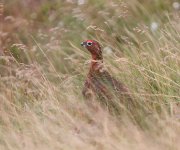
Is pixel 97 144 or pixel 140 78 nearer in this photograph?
pixel 97 144

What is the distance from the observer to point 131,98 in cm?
645

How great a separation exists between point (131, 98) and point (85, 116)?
1.76 feet

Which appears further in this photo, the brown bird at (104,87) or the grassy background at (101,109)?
the brown bird at (104,87)

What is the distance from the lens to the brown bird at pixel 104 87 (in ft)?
21.0

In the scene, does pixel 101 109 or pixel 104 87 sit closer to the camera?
pixel 101 109

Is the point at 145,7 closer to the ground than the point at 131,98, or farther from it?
closer to the ground

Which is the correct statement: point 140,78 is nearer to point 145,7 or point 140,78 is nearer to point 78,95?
point 78,95

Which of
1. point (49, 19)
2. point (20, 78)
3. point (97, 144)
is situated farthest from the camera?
point (49, 19)

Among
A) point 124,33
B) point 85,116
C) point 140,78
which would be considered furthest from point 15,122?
point 124,33

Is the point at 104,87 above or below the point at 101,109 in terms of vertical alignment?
below

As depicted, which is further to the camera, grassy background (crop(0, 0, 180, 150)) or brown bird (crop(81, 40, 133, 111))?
brown bird (crop(81, 40, 133, 111))

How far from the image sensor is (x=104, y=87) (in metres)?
6.55

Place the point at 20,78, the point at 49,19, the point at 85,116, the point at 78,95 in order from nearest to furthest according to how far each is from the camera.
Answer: the point at 85,116
the point at 78,95
the point at 20,78
the point at 49,19

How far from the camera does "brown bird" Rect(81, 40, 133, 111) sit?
641 cm
